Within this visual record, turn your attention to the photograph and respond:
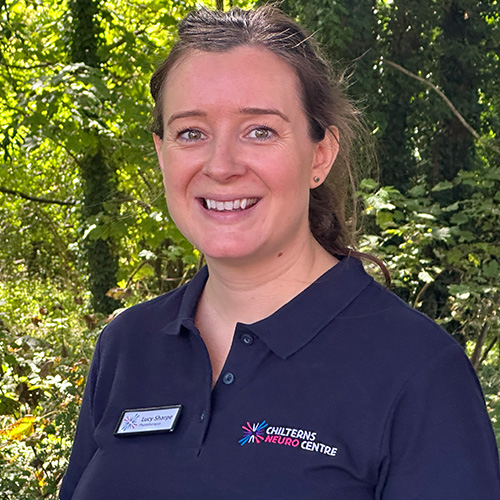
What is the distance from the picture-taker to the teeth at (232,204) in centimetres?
152

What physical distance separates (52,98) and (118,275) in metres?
2.48

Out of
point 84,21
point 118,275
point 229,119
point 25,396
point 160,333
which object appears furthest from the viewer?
point 84,21

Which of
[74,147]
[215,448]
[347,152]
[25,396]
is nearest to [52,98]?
[74,147]

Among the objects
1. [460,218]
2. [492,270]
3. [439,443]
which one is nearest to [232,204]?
[439,443]

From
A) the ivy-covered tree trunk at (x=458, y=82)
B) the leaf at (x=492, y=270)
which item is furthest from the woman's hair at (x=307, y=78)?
the ivy-covered tree trunk at (x=458, y=82)

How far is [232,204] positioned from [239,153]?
11 centimetres

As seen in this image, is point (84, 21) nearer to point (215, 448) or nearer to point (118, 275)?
point (118, 275)

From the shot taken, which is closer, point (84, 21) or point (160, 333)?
point (160, 333)

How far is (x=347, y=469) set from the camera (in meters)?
1.30

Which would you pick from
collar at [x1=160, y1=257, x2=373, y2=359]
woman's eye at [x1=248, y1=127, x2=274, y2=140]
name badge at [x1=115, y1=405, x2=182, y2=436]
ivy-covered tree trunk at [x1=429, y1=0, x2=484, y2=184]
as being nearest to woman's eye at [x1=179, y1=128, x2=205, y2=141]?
woman's eye at [x1=248, y1=127, x2=274, y2=140]

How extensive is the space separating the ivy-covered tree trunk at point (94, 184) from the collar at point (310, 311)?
8356 millimetres

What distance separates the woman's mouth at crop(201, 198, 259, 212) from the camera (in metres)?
1.52

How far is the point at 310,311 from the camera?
1.52 meters

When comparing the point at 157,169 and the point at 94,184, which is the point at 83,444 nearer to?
the point at 157,169
